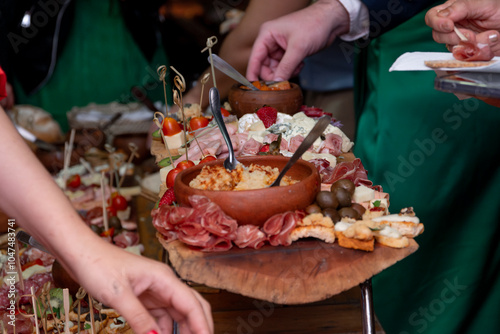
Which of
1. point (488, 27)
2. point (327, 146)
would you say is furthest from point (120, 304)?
point (488, 27)

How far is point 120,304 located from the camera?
75cm

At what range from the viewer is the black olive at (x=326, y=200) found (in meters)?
1.14

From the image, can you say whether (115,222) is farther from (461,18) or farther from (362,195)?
(461,18)

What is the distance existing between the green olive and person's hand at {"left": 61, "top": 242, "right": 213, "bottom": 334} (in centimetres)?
49

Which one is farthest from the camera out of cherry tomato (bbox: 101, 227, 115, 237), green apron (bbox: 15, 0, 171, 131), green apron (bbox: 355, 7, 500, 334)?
green apron (bbox: 15, 0, 171, 131)

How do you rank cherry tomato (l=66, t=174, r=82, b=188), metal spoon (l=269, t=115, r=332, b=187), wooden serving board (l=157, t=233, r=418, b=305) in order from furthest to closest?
cherry tomato (l=66, t=174, r=82, b=188) < metal spoon (l=269, t=115, r=332, b=187) < wooden serving board (l=157, t=233, r=418, b=305)

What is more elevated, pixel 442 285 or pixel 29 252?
pixel 29 252

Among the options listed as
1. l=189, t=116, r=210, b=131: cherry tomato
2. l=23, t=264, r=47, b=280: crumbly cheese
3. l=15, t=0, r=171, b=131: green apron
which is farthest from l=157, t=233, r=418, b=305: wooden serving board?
l=15, t=0, r=171, b=131: green apron

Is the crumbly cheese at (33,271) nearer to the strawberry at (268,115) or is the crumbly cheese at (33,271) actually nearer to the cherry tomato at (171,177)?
the cherry tomato at (171,177)

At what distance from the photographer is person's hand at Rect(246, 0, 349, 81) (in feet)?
7.04

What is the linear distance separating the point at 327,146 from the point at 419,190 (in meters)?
0.67

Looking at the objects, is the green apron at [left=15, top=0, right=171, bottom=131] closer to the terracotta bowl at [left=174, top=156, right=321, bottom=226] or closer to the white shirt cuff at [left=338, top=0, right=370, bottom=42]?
the white shirt cuff at [left=338, top=0, right=370, bottom=42]

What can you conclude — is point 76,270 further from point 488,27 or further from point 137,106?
point 137,106

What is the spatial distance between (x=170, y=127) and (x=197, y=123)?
143mm
